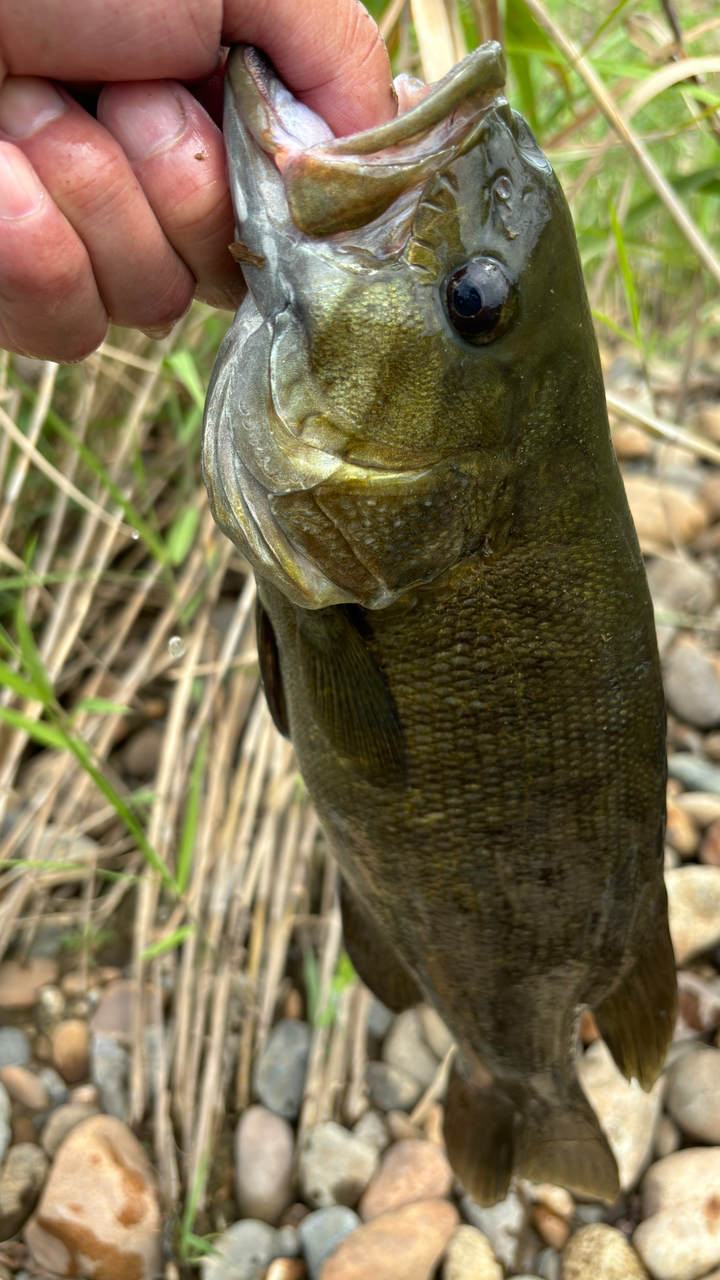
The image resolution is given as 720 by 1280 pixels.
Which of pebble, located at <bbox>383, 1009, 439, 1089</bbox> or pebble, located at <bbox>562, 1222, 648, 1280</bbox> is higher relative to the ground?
pebble, located at <bbox>383, 1009, 439, 1089</bbox>

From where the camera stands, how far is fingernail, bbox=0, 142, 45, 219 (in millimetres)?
1025

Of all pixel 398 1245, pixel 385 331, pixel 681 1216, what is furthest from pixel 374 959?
pixel 385 331

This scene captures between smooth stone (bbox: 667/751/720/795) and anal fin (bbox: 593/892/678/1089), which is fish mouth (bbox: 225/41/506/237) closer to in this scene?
anal fin (bbox: 593/892/678/1089)

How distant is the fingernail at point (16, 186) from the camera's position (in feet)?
3.36

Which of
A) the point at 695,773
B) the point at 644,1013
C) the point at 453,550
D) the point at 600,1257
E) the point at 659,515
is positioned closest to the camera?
the point at 453,550

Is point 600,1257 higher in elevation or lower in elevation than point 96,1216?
lower

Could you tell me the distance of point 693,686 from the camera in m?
3.01

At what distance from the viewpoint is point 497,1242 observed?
7.00ft

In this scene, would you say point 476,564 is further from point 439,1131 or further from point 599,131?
point 599,131

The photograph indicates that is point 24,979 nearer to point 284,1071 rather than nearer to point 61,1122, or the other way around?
point 61,1122

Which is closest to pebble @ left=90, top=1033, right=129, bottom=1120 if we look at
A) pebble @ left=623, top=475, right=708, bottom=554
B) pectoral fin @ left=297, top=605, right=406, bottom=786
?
pectoral fin @ left=297, top=605, right=406, bottom=786

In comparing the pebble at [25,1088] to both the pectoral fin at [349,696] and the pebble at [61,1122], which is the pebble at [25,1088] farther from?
the pectoral fin at [349,696]

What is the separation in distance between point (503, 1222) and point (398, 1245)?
0.86 ft

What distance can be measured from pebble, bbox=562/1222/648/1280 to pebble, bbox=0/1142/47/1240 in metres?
1.12
